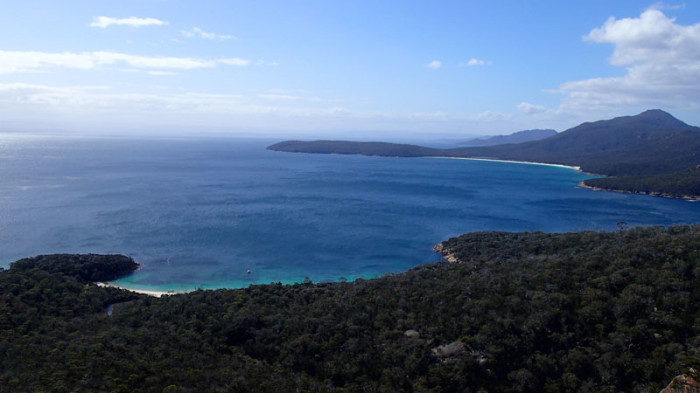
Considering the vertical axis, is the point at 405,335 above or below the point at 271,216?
above

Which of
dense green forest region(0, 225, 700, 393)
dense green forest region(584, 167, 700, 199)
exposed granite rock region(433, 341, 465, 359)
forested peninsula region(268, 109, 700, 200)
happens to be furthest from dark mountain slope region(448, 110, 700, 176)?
exposed granite rock region(433, 341, 465, 359)

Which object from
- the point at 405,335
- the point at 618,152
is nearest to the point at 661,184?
the point at 618,152

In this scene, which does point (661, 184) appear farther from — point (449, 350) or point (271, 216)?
point (449, 350)

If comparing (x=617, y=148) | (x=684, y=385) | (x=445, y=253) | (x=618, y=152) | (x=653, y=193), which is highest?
(x=617, y=148)

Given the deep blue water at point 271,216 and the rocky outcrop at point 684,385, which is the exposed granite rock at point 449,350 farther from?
the deep blue water at point 271,216

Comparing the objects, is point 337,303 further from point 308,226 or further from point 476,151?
point 476,151

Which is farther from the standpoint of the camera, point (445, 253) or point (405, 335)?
point (445, 253)

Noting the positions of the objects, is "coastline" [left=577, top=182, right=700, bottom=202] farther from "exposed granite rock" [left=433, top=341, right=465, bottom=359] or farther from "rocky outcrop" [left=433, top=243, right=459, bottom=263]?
"exposed granite rock" [left=433, top=341, right=465, bottom=359]

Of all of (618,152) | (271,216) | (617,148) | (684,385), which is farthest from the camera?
(617,148)
